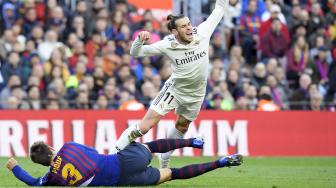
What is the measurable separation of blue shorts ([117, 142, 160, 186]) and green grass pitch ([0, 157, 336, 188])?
30.9 inches

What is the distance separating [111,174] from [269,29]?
1335 cm

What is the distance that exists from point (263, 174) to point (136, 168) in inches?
172

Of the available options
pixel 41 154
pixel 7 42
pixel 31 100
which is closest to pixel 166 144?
pixel 41 154

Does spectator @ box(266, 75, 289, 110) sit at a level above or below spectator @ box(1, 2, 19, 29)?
below

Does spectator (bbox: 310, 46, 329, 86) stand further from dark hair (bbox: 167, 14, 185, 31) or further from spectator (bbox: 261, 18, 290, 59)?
dark hair (bbox: 167, 14, 185, 31)

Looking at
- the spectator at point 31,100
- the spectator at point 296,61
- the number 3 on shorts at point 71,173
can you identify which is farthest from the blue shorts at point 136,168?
the spectator at point 296,61

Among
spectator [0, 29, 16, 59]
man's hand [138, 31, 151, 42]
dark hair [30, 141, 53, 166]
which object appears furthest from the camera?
spectator [0, 29, 16, 59]

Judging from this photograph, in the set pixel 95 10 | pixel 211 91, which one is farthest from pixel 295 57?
pixel 95 10

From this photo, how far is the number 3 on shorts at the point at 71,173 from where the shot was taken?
12422mm

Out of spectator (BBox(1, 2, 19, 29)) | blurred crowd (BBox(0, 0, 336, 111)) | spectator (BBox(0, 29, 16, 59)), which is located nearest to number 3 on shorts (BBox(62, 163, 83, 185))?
blurred crowd (BBox(0, 0, 336, 111))

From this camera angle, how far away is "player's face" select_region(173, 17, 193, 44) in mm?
14992

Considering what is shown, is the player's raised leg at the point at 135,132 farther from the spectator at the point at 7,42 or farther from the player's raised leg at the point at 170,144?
the spectator at the point at 7,42

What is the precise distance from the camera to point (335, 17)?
2695cm

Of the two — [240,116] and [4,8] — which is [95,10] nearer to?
[4,8]
